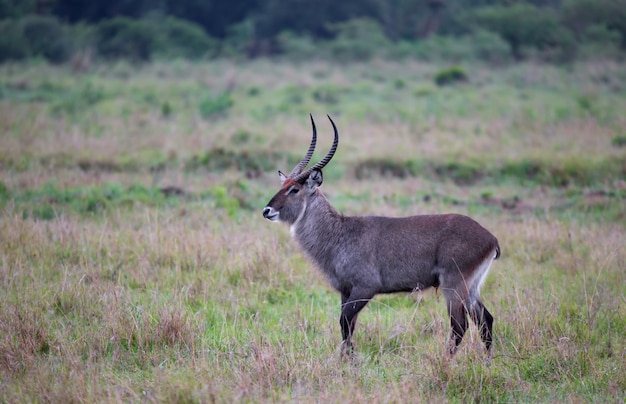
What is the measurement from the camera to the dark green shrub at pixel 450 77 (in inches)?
690

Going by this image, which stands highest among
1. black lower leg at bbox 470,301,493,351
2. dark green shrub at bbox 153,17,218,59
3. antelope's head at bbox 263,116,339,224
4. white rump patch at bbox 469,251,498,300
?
antelope's head at bbox 263,116,339,224

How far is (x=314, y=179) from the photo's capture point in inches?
201

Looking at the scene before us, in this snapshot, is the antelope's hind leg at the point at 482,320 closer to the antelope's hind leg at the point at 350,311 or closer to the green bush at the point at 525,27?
the antelope's hind leg at the point at 350,311

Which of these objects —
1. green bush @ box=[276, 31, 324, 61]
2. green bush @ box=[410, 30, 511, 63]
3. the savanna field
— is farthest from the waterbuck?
green bush @ box=[276, 31, 324, 61]

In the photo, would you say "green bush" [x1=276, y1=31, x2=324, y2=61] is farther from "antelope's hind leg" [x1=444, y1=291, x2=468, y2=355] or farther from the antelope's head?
"antelope's hind leg" [x1=444, y1=291, x2=468, y2=355]

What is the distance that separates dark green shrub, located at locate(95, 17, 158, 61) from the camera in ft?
76.2

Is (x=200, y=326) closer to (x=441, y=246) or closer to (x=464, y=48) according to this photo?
(x=441, y=246)

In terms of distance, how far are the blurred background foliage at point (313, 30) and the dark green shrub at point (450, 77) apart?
4367 millimetres

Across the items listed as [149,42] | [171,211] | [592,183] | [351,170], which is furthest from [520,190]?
[149,42]

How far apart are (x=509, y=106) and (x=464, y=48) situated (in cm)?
813

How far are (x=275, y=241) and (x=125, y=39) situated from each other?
18.7 m

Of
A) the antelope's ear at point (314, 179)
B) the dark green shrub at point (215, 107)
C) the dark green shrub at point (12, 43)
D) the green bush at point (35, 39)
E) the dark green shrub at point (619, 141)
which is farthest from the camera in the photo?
the green bush at point (35, 39)

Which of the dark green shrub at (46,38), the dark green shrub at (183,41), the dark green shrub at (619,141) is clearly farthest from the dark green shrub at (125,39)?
the dark green shrub at (619,141)

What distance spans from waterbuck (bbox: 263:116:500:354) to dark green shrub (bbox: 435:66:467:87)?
42.9ft
